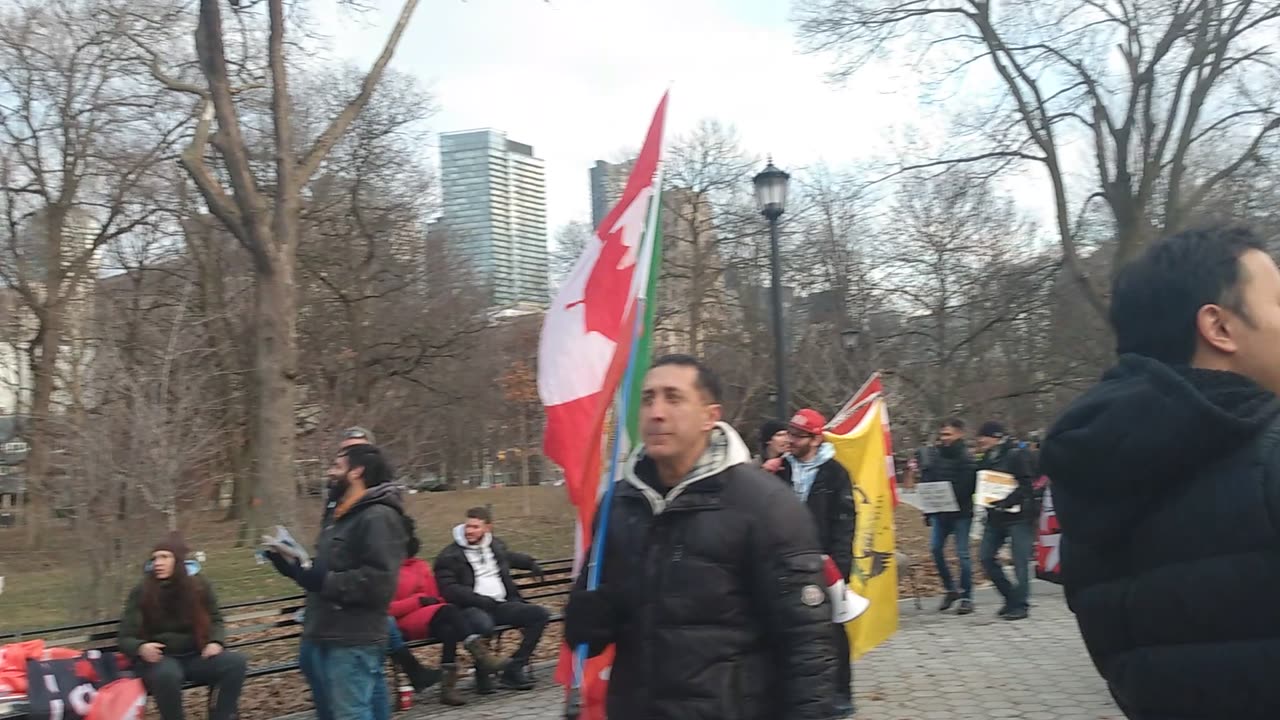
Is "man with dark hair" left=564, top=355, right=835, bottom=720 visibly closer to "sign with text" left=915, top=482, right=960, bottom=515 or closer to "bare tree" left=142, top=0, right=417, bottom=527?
"sign with text" left=915, top=482, right=960, bottom=515

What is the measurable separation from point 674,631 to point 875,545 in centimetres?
495

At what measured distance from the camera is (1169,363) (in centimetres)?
186

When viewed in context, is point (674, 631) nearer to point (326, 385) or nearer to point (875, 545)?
Result: point (875, 545)

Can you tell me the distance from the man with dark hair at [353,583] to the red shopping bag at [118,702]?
1.32 meters

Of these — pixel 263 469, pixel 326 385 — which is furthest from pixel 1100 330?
pixel 263 469

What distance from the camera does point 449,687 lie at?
7.91m

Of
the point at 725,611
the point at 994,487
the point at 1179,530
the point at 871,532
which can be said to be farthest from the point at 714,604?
the point at 994,487

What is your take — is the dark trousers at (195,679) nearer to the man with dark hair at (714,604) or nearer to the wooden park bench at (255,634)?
the wooden park bench at (255,634)

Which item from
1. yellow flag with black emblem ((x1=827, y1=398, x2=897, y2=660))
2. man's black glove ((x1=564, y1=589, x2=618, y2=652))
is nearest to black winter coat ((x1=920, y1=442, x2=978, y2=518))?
yellow flag with black emblem ((x1=827, y1=398, x2=897, y2=660))

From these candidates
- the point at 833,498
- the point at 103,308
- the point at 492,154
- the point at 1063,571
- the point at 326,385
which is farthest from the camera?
the point at 492,154

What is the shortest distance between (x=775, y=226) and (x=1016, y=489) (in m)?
4.25

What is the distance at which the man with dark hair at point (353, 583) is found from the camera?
17.0 ft

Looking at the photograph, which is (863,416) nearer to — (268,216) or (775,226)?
(775,226)

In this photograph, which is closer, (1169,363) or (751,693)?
(1169,363)
